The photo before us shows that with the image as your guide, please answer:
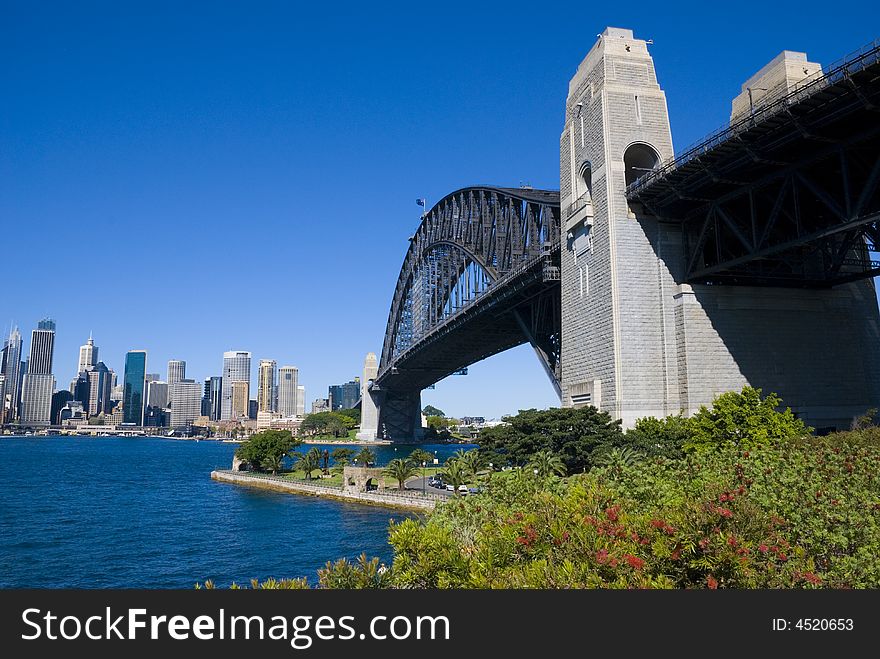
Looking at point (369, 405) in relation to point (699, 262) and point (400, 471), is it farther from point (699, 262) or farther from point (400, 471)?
point (699, 262)

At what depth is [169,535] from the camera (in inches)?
1825

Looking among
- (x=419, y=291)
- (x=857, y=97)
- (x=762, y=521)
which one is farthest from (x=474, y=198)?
Result: (x=762, y=521)

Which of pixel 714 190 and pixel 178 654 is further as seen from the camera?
pixel 714 190

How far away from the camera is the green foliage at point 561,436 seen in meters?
40.7

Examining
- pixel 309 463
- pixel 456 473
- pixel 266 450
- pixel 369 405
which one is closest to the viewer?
pixel 456 473

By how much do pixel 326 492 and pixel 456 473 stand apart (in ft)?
54.1

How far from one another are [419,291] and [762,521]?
116553 mm

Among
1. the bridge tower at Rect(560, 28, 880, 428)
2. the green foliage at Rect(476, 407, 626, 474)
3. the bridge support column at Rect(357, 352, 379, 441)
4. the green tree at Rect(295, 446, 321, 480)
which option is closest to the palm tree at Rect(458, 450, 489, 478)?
the green foliage at Rect(476, 407, 626, 474)

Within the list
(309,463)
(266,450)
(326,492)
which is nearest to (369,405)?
(266,450)

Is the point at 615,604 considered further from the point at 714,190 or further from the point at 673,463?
the point at 714,190

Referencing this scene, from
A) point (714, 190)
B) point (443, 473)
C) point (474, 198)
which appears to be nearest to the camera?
point (714, 190)

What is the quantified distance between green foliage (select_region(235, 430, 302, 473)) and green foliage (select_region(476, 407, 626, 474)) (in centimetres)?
4444

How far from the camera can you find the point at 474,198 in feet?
324

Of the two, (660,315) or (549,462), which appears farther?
(660,315)
